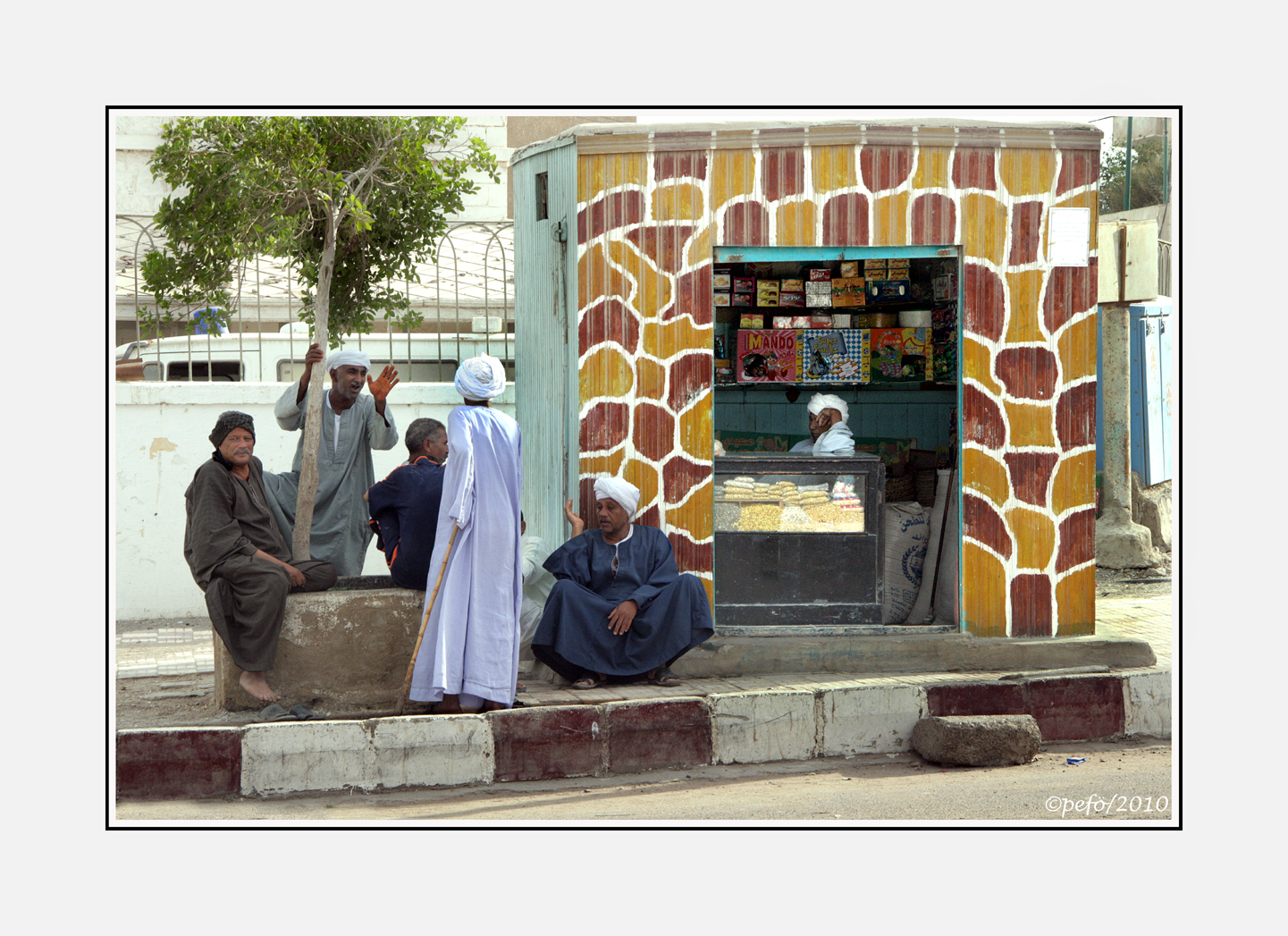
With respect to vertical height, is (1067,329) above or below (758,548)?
above

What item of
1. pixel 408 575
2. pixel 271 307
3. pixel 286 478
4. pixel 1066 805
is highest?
pixel 271 307

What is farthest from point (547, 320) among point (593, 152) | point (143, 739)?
point (143, 739)

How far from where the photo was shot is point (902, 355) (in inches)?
338

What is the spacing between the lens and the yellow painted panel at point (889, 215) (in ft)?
21.6

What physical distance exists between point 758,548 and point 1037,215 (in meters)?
2.43

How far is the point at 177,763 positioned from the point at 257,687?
0.56 m

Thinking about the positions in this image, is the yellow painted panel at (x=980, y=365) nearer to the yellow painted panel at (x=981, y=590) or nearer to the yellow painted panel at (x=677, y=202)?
the yellow painted panel at (x=981, y=590)

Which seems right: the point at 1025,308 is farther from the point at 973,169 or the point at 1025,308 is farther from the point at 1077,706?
the point at 1077,706

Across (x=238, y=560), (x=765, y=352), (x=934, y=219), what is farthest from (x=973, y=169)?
(x=238, y=560)

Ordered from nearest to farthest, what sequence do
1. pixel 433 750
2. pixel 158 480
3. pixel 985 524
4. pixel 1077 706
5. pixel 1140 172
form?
pixel 433 750 < pixel 1077 706 < pixel 985 524 < pixel 158 480 < pixel 1140 172

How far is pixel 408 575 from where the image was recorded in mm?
5969

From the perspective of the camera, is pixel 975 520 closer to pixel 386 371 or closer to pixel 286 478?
Answer: pixel 386 371

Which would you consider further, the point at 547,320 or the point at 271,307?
the point at 271,307

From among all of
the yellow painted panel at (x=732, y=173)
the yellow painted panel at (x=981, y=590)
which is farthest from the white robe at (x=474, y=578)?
the yellow painted panel at (x=981, y=590)
